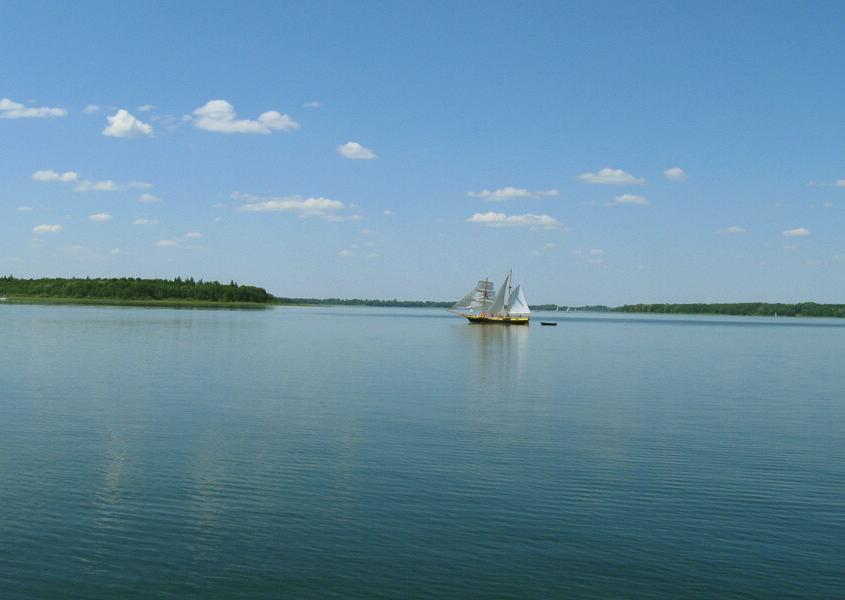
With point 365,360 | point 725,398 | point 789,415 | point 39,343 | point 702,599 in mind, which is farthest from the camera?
point 39,343

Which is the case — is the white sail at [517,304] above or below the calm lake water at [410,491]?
above

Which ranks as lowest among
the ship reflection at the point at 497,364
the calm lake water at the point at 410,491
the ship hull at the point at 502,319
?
the calm lake water at the point at 410,491

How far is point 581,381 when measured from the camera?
5791 centimetres

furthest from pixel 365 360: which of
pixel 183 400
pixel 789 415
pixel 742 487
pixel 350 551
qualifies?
pixel 350 551

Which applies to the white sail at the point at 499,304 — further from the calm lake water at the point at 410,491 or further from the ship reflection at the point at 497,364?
the calm lake water at the point at 410,491

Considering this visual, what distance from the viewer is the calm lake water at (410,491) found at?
1664cm

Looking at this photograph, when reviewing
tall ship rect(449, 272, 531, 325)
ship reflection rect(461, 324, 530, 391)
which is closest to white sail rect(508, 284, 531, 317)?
tall ship rect(449, 272, 531, 325)

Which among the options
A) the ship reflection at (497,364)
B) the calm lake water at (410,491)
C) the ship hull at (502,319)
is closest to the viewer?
the calm lake water at (410,491)

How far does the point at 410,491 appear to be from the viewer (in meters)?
23.2

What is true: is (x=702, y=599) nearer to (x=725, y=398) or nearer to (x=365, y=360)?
(x=725, y=398)

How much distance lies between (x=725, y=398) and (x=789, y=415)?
7182 mm

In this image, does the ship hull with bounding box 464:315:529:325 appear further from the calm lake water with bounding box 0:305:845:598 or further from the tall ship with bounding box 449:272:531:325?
the calm lake water with bounding box 0:305:845:598

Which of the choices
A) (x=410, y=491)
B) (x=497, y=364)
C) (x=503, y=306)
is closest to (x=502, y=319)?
(x=503, y=306)

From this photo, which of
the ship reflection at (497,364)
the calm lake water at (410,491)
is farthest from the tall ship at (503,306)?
the calm lake water at (410,491)
